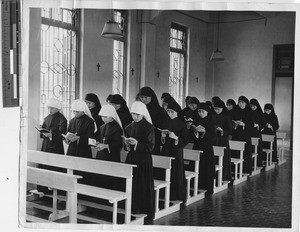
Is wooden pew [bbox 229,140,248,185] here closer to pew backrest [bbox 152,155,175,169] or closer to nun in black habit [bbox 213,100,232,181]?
nun in black habit [bbox 213,100,232,181]

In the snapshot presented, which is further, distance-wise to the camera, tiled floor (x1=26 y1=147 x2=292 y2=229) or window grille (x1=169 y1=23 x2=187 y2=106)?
window grille (x1=169 y1=23 x2=187 y2=106)

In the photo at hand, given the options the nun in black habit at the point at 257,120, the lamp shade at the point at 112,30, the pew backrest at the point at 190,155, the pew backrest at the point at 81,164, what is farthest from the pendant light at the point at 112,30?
the pew backrest at the point at 190,155

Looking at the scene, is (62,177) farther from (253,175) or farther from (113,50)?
(253,175)

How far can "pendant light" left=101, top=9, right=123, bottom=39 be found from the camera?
6.59 feet

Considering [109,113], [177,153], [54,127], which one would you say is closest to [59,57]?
[54,127]

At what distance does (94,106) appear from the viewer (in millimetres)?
2256

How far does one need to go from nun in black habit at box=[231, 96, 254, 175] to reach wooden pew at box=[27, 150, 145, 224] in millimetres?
664

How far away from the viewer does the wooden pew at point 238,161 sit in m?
2.45

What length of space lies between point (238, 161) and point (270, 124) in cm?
60

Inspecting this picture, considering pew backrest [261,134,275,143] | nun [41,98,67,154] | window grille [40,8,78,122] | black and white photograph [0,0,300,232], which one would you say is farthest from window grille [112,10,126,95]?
pew backrest [261,134,275,143]

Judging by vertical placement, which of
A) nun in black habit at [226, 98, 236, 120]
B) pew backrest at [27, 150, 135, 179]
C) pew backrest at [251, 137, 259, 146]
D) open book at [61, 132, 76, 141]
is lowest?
pew backrest at [27, 150, 135, 179]

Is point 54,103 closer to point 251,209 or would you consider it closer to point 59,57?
point 59,57

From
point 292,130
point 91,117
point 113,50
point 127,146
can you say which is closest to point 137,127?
point 127,146

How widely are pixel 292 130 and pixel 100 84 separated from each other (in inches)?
39.9
